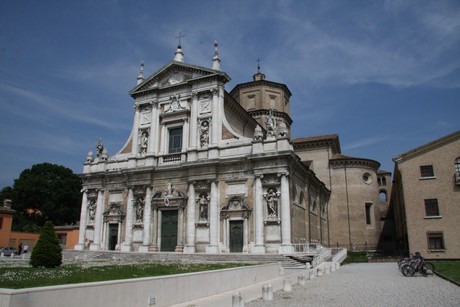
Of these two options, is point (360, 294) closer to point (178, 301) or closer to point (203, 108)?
point (178, 301)

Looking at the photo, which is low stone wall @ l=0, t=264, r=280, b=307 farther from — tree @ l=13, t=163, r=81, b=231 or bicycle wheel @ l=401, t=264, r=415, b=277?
tree @ l=13, t=163, r=81, b=231

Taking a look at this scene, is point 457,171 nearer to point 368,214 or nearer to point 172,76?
point 368,214

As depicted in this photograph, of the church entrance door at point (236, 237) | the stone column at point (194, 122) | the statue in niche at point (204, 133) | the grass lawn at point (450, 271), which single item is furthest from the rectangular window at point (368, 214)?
the stone column at point (194, 122)

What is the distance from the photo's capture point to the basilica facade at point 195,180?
82.0ft

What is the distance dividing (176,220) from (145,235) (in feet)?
8.62

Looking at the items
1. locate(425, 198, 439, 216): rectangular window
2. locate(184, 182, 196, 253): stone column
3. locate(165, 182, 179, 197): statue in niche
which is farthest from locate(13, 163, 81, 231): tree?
locate(425, 198, 439, 216): rectangular window

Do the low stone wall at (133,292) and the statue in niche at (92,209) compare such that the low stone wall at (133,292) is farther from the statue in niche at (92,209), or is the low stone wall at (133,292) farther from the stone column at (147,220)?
the statue in niche at (92,209)

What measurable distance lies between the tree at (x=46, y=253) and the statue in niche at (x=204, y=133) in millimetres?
14205

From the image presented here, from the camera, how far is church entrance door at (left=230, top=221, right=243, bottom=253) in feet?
83.9

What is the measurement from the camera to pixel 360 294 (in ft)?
38.8

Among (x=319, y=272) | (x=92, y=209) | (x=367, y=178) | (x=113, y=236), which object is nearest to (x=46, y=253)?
(x=319, y=272)

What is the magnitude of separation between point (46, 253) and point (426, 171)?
27604 mm

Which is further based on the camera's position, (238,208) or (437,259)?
(437,259)

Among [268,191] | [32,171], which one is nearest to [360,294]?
[268,191]
